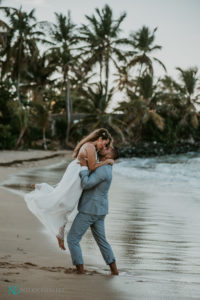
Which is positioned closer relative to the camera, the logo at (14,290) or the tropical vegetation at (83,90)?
the logo at (14,290)

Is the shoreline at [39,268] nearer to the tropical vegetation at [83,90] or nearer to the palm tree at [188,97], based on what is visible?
the tropical vegetation at [83,90]

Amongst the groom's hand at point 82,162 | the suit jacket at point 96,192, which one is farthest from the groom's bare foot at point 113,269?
the groom's hand at point 82,162

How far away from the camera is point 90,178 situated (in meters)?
3.71

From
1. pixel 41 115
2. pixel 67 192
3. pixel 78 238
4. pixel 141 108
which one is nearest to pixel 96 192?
pixel 67 192

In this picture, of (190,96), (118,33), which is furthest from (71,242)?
(190,96)

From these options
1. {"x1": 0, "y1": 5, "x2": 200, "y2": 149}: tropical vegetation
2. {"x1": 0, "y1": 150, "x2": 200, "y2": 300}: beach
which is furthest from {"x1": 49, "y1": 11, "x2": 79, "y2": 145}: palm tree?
{"x1": 0, "y1": 150, "x2": 200, "y2": 300}: beach

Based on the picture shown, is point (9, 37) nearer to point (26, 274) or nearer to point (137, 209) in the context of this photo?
point (137, 209)

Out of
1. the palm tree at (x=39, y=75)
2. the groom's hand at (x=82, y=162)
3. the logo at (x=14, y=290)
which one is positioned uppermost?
the palm tree at (x=39, y=75)

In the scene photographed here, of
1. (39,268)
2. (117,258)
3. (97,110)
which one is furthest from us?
(97,110)

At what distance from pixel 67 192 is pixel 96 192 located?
245mm

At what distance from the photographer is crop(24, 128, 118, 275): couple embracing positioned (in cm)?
375

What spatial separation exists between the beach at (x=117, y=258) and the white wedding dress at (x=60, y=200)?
40 centimetres

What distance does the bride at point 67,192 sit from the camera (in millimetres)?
3775

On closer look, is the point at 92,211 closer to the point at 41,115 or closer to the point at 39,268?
the point at 39,268
